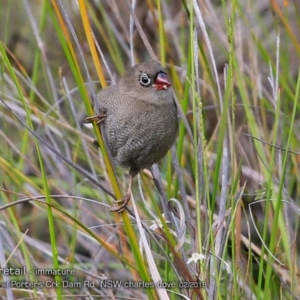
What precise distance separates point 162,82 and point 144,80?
0.09 metres

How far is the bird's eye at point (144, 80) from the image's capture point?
2.51 meters

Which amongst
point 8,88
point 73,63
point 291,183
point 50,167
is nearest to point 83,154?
point 50,167

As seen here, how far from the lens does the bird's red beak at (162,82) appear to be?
2.45 meters

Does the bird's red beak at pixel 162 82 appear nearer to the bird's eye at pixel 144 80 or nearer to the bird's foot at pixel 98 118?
the bird's eye at pixel 144 80

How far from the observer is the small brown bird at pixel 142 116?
8.25 ft

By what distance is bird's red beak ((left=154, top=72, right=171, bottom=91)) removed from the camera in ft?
8.05

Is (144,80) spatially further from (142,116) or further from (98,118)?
(98,118)

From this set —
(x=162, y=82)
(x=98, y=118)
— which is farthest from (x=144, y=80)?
(x=98, y=118)

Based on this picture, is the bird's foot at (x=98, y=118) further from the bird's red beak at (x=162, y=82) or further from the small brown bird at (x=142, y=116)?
the bird's red beak at (x=162, y=82)

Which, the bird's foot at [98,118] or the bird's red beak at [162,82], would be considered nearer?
the bird's foot at [98,118]

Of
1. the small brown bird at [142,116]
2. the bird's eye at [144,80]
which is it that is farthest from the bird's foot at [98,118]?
the bird's eye at [144,80]

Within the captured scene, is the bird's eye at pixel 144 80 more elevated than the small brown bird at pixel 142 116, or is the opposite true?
the bird's eye at pixel 144 80

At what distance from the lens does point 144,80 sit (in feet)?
8.29

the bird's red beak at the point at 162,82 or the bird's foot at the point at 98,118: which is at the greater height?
the bird's red beak at the point at 162,82
